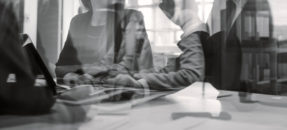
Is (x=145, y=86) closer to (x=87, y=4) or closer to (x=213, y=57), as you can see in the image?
(x=213, y=57)

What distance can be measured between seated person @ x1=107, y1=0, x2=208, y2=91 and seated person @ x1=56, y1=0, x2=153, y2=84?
0.10 m

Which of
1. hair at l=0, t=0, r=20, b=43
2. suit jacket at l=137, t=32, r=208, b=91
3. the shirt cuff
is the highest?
hair at l=0, t=0, r=20, b=43

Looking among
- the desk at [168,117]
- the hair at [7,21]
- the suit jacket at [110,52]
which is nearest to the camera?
the desk at [168,117]

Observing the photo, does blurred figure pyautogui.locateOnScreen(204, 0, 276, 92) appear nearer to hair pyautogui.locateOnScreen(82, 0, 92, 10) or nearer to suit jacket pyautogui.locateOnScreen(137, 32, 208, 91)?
suit jacket pyautogui.locateOnScreen(137, 32, 208, 91)

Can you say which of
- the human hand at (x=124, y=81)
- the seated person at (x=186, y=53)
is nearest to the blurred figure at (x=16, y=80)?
the human hand at (x=124, y=81)

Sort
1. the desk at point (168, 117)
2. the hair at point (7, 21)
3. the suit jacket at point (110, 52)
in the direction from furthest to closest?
the hair at point (7, 21), the suit jacket at point (110, 52), the desk at point (168, 117)

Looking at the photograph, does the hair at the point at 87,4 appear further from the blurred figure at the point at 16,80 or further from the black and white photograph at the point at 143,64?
the blurred figure at the point at 16,80

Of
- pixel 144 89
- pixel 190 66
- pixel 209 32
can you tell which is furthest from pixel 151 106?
pixel 209 32

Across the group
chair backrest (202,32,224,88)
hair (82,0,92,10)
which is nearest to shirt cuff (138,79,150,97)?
chair backrest (202,32,224,88)

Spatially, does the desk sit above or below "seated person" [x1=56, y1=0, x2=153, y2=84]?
below

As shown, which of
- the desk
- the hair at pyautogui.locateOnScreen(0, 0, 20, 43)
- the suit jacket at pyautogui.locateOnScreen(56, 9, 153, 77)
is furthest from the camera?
the hair at pyautogui.locateOnScreen(0, 0, 20, 43)

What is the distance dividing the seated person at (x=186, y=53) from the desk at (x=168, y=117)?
5 cm

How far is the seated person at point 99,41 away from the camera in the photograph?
2.64 ft

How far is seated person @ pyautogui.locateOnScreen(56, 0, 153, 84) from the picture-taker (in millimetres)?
→ 803
